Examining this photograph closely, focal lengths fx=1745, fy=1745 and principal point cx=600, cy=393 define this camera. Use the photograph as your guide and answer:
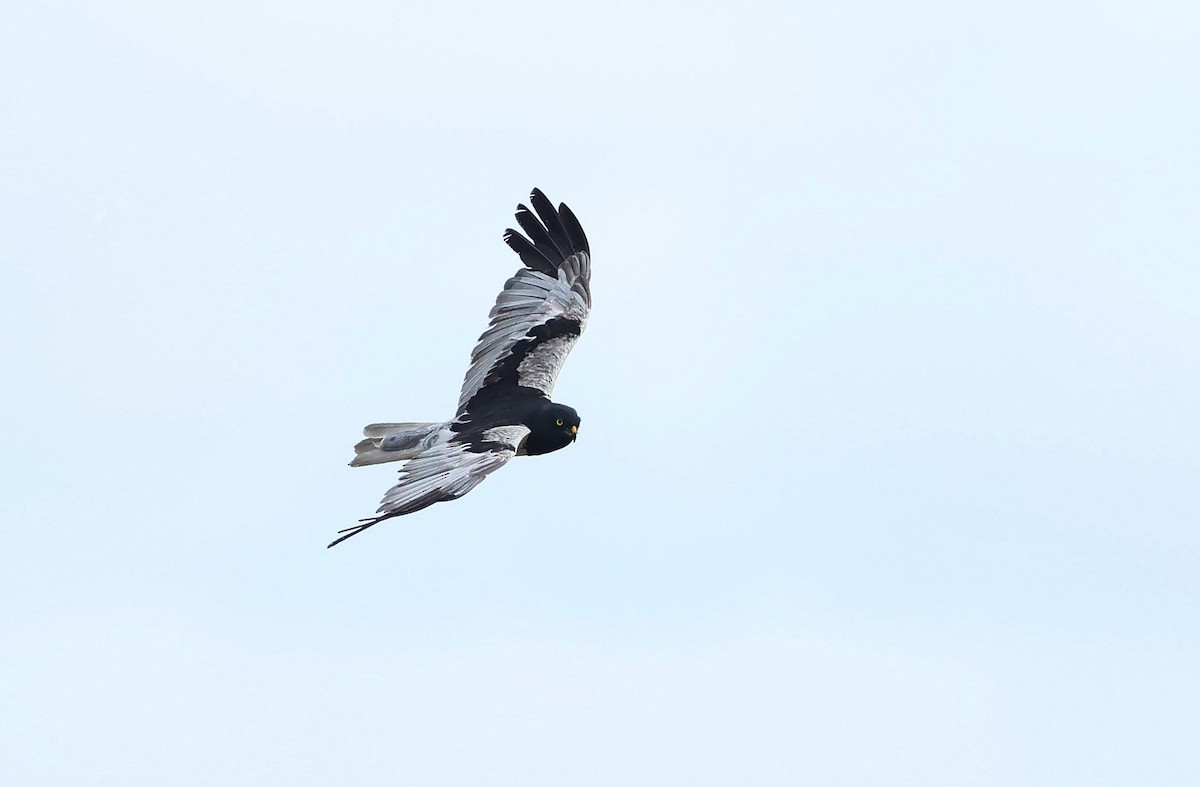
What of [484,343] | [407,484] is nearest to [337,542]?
[407,484]

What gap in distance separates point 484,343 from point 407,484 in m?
6.49

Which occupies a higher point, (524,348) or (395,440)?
(524,348)

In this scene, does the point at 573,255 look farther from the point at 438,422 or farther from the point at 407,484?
the point at 407,484

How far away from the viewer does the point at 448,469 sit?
881 inches

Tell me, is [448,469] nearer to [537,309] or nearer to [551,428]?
[551,428]

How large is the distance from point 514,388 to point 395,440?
Answer: 2.09 meters

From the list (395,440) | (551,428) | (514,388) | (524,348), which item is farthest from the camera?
(524,348)

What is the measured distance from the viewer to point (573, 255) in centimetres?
Result: 2908

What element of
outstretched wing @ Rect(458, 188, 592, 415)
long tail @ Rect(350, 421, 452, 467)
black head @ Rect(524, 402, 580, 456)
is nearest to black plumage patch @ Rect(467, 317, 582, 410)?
outstretched wing @ Rect(458, 188, 592, 415)

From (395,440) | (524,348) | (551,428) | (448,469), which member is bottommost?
(448,469)

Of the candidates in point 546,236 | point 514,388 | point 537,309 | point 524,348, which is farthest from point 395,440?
point 546,236

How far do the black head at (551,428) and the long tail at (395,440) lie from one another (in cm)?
126

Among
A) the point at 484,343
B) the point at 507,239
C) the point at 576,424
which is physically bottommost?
the point at 576,424

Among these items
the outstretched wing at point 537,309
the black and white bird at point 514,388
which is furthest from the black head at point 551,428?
the outstretched wing at point 537,309
